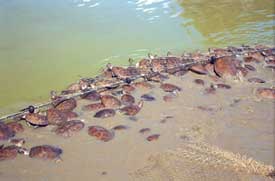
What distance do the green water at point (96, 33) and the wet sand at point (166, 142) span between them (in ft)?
5.48

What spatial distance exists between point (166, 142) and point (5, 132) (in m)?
2.40

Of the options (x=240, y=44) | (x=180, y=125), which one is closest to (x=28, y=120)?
(x=180, y=125)

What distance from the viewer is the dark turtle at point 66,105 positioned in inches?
240

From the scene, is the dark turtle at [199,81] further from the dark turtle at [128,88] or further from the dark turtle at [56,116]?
the dark turtle at [56,116]

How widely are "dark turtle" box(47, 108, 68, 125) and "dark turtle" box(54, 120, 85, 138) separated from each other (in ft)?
0.47

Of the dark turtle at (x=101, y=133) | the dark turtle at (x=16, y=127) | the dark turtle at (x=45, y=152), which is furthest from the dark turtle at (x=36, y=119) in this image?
the dark turtle at (x=101, y=133)

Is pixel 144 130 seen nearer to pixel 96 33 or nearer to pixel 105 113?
pixel 105 113

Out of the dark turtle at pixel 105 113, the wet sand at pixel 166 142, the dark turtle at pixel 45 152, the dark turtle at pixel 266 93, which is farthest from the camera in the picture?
the dark turtle at pixel 266 93

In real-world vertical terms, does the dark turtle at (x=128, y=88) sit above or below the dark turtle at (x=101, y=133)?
above

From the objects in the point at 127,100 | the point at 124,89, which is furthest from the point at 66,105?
the point at 124,89

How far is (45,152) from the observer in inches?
195

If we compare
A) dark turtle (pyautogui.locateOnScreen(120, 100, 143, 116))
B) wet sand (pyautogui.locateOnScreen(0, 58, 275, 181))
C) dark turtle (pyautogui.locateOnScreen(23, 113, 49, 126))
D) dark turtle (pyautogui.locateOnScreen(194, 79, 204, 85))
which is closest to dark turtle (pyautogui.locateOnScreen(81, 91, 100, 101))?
wet sand (pyautogui.locateOnScreen(0, 58, 275, 181))

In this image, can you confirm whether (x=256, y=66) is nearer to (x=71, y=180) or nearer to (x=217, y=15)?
(x=217, y=15)

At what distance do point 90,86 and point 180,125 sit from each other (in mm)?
2062
